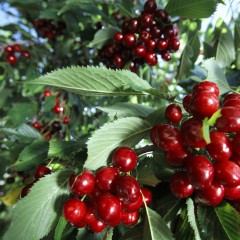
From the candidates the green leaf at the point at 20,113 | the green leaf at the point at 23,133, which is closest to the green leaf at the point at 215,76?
the green leaf at the point at 23,133

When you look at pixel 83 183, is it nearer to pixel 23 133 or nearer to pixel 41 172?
pixel 41 172

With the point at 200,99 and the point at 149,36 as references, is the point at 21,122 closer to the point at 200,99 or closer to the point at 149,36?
the point at 149,36

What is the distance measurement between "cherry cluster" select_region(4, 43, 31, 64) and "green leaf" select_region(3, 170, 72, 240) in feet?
6.53

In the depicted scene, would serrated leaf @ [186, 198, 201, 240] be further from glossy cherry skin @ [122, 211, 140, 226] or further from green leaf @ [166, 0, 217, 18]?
green leaf @ [166, 0, 217, 18]

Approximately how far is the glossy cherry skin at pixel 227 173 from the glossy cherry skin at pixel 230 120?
0.27 feet

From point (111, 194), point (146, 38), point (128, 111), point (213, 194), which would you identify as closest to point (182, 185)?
point (213, 194)

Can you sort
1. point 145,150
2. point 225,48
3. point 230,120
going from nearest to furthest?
point 230,120, point 145,150, point 225,48

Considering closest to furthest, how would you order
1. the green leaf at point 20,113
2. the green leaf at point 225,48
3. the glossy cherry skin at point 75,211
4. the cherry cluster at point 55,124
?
the glossy cherry skin at point 75,211, the green leaf at point 225,48, the green leaf at point 20,113, the cherry cluster at point 55,124

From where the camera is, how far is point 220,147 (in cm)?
69

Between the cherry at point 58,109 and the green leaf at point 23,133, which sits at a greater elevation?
the green leaf at point 23,133

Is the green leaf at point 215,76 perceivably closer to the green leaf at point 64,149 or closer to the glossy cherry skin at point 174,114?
the glossy cherry skin at point 174,114

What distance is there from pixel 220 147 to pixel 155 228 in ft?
0.92

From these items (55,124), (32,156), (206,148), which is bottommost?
(55,124)

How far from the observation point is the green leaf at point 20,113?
2127 mm
